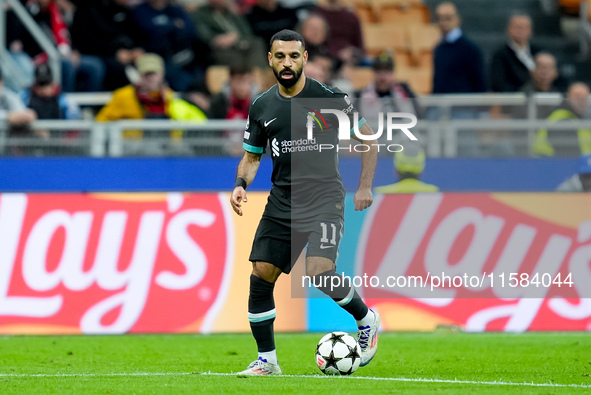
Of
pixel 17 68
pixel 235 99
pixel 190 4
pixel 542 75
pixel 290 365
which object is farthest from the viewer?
pixel 190 4

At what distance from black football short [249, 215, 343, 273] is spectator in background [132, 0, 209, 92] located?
26.6 ft

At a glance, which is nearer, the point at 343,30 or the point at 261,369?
the point at 261,369

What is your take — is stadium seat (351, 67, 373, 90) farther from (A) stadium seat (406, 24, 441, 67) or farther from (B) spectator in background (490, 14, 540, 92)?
(A) stadium seat (406, 24, 441, 67)

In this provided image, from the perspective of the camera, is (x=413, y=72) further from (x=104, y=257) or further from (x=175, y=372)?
(x=175, y=372)

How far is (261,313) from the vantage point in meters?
7.30

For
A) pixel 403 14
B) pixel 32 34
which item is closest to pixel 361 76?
pixel 403 14

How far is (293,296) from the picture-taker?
10812 mm

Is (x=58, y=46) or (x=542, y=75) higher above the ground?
(x=58, y=46)

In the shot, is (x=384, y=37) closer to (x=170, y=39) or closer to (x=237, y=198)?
A: (x=170, y=39)

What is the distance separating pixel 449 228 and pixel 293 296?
1737mm

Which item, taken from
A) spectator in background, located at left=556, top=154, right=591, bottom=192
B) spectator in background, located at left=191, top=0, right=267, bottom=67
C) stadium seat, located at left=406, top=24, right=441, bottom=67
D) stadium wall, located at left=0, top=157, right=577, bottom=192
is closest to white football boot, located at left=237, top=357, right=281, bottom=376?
stadium wall, located at left=0, top=157, right=577, bottom=192

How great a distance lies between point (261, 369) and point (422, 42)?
37.5ft

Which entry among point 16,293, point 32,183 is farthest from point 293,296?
point 32,183

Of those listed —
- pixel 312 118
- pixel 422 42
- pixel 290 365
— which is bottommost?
pixel 290 365
